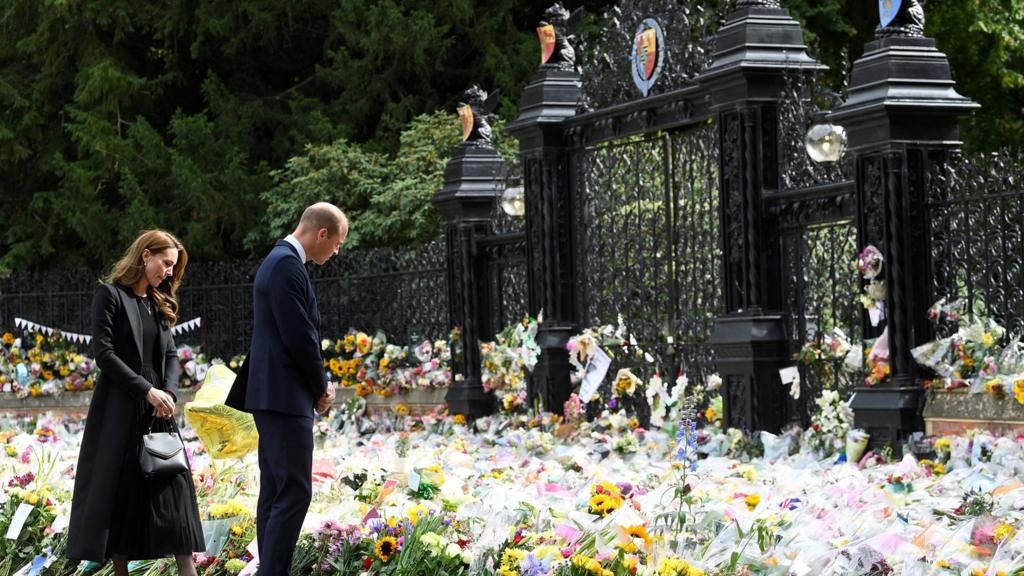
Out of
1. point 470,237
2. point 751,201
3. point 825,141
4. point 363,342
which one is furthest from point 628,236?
point 363,342

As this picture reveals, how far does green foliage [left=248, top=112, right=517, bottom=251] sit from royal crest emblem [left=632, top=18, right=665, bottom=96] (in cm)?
759

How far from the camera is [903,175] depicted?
29.0ft

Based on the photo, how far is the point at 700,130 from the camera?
428 inches

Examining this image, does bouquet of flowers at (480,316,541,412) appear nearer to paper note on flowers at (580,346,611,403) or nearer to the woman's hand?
paper note on flowers at (580,346,611,403)

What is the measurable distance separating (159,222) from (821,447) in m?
14.0

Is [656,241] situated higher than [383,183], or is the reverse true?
[383,183]

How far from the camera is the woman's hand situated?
6891 millimetres

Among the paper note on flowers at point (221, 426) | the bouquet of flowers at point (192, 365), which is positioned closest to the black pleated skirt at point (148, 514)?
the paper note on flowers at point (221, 426)

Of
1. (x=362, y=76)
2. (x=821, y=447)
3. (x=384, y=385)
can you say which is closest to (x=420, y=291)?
(x=384, y=385)

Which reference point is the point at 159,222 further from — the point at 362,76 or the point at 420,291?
the point at 420,291

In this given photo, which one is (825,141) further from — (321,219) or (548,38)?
(321,219)

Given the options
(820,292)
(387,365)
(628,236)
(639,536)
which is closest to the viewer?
(639,536)

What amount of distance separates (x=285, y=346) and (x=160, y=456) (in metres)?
1.01

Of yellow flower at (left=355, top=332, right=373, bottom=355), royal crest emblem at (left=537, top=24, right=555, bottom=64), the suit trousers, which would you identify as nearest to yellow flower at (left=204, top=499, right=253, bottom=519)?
the suit trousers
